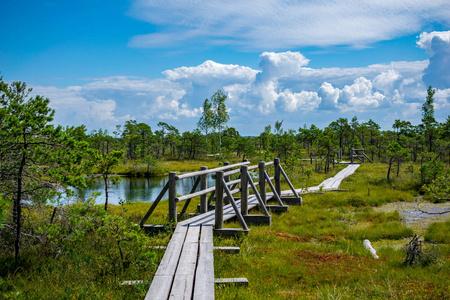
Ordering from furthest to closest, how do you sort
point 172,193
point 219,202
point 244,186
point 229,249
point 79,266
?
1. point 244,186
2. point 219,202
3. point 172,193
4. point 229,249
5. point 79,266

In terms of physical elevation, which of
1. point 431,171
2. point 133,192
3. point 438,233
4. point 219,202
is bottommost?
point 133,192

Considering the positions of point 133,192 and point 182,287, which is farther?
point 133,192

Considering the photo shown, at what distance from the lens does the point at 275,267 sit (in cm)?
595

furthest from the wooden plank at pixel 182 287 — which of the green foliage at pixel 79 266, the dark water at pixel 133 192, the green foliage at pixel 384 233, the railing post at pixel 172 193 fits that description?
the dark water at pixel 133 192

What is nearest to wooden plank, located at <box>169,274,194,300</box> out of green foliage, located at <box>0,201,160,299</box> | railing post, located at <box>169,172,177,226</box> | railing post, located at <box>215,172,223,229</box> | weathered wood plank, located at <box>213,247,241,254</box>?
green foliage, located at <box>0,201,160,299</box>

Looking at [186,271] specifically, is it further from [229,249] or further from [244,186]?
[244,186]

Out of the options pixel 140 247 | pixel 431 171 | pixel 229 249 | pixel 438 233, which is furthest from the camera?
pixel 431 171

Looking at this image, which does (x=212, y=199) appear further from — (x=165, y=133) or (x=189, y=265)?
(x=165, y=133)

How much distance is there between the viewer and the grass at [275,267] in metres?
4.69

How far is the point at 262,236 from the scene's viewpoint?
7.88 meters

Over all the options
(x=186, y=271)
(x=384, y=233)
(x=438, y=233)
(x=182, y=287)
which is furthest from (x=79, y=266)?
(x=438, y=233)

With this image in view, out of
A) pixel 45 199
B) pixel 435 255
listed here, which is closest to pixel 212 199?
pixel 45 199

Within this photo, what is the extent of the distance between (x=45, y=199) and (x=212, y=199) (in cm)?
608

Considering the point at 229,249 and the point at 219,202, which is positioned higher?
the point at 219,202
